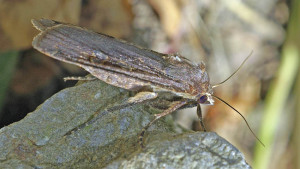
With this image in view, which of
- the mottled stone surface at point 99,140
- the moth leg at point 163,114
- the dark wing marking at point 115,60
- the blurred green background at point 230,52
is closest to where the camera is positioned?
the mottled stone surface at point 99,140

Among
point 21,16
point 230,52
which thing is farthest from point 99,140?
point 230,52

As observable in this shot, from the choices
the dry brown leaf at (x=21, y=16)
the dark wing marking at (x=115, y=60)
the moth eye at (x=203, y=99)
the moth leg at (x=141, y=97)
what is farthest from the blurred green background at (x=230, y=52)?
the moth eye at (x=203, y=99)

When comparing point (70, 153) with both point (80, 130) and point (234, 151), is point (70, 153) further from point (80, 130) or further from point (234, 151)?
point (234, 151)

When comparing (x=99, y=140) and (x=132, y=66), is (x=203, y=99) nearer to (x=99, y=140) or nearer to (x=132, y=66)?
(x=132, y=66)

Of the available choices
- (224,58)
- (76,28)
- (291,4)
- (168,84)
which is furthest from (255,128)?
(76,28)

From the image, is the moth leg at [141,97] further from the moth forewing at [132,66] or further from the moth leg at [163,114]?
the moth leg at [163,114]

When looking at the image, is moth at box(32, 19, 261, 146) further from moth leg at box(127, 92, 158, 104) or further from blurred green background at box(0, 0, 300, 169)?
blurred green background at box(0, 0, 300, 169)
